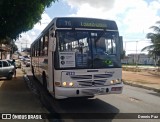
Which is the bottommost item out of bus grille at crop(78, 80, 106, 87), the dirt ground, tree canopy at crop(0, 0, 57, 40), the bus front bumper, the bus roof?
the dirt ground

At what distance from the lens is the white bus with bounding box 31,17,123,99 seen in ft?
36.9

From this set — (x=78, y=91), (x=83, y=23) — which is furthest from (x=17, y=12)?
(x=78, y=91)

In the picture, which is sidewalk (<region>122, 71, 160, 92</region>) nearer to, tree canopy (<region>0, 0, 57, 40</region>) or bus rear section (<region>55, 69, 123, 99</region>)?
tree canopy (<region>0, 0, 57, 40</region>)

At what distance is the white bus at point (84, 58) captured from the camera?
11234 mm

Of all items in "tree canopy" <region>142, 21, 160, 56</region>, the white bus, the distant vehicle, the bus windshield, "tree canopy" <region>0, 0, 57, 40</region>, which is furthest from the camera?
"tree canopy" <region>142, 21, 160, 56</region>

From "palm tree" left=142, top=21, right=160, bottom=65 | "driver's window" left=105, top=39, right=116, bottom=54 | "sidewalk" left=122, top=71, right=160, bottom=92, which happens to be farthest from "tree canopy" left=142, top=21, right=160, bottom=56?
"driver's window" left=105, top=39, right=116, bottom=54

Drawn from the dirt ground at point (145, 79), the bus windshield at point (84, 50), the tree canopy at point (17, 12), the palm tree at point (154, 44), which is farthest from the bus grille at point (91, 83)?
the palm tree at point (154, 44)

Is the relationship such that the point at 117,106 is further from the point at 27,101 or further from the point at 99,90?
the point at 27,101

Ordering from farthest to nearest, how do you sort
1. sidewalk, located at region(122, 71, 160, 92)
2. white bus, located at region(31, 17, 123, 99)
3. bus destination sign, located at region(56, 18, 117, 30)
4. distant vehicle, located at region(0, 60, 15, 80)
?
distant vehicle, located at region(0, 60, 15, 80) < sidewalk, located at region(122, 71, 160, 92) < bus destination sign, located at region(56, 18, 117, 30) < white bus, located at region(31, 17, 123, 99)

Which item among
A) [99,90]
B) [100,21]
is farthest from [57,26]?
[99,90]

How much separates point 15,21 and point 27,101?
7.34m

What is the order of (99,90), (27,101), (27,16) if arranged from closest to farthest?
(99,90)
(27,101)
(27,16)

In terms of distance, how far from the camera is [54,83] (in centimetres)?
1159

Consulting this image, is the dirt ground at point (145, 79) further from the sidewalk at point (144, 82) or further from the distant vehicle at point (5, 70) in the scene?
the distant vehicle at point (5, 70)
